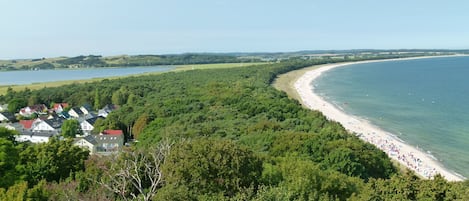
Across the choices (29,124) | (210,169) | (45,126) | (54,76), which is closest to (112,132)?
(45,126)

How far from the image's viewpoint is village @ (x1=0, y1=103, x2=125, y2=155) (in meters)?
42.4

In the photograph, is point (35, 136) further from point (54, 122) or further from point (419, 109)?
point (419, 109)

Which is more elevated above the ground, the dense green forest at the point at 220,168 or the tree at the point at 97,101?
the dense green forest at the point at 220,168

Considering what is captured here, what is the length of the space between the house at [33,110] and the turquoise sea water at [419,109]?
1906 inches

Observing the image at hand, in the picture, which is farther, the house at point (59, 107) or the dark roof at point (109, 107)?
Answer: the house at point (59, 107)

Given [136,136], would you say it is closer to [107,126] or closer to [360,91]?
[107,126]

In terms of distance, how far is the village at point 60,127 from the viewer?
4238 centimetres

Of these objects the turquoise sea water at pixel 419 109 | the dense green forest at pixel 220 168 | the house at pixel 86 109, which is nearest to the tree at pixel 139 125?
the dense green forest at pixel 220 168

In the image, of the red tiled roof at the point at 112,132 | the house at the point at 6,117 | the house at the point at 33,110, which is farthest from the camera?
the house at the point at 33,110

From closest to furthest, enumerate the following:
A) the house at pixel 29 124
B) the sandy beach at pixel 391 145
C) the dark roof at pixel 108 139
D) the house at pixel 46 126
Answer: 1. the sandy beach at pixel 391 145
2. the dark roof at pixel 108 139
3. the house at pixel 46 126
4. the house at pixel 29 124

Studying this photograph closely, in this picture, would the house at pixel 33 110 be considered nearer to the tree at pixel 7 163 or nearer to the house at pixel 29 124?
the house at pixel 29 124

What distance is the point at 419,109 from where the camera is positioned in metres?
65.5

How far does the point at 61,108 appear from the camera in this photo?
72.9 meters

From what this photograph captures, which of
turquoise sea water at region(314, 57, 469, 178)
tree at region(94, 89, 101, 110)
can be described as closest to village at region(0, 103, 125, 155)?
tree at region(94, 89, 101, 110)
